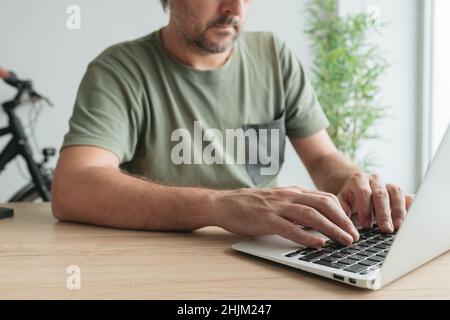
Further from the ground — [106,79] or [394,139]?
[106,79]

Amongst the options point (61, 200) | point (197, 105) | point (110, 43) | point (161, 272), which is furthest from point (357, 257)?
point (110, 43)

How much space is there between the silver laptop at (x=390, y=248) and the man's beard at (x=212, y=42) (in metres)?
0.72

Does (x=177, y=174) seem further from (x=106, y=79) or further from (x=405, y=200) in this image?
(x=405, y=200)

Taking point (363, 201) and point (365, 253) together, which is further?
point (363, 201)

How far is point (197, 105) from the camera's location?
1.36 meters

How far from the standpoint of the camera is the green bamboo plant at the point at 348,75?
313 cm

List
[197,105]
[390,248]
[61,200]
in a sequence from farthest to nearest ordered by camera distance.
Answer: [197,105], [61,200], [390,248]

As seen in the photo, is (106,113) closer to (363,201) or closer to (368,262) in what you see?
(363,201)

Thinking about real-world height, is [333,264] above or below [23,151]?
above

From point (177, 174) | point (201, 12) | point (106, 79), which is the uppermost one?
point (201, 12)

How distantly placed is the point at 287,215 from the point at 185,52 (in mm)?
768

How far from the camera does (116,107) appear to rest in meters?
1.17
